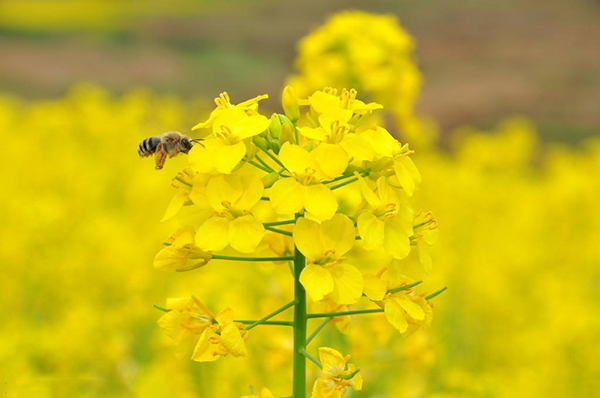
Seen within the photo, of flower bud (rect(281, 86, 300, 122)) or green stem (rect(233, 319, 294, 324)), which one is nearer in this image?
green stem (rect(233, 319, 294, 324))

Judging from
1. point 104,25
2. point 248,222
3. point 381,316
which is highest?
point 104,25

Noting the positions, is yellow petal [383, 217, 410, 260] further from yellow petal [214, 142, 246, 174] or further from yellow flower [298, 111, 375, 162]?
yellow petal [214, 142, 246, 174]

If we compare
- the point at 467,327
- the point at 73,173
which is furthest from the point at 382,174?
the point at 73,173

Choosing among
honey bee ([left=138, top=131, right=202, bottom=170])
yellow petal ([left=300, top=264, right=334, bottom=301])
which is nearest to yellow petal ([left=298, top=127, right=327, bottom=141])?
yellow petal ([left=300, top=264, right=334, bottom=301])

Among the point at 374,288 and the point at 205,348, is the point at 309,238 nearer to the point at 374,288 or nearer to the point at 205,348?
the point at 374,288

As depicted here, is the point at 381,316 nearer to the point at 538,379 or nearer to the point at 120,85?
the point at 538,379

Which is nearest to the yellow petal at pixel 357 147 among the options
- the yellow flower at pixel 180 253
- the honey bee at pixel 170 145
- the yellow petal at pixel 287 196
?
the yellow petal at pixel 287 196
